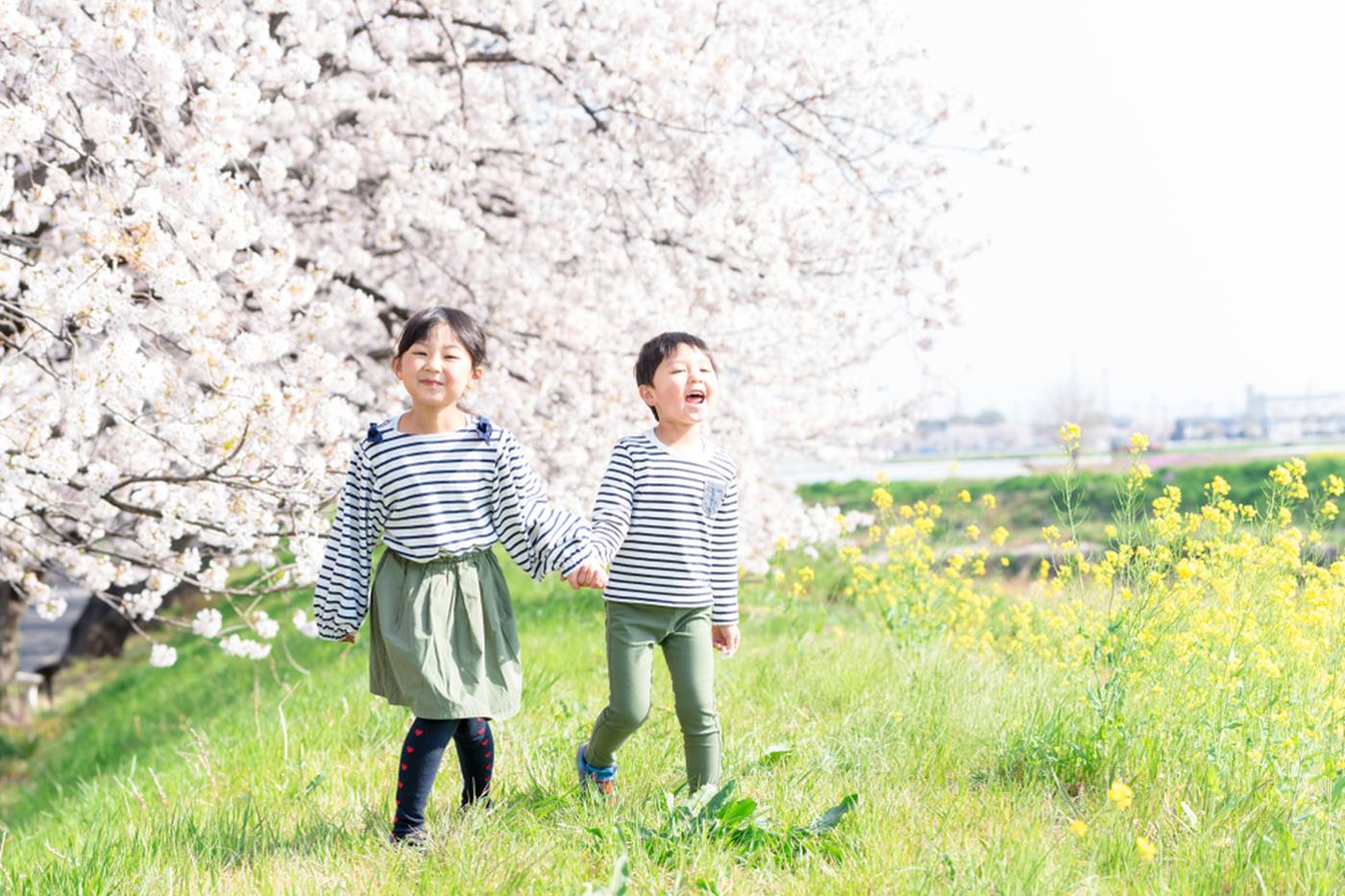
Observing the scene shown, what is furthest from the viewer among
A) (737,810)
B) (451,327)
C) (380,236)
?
(380,236)

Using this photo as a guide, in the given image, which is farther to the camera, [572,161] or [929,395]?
[929,395]

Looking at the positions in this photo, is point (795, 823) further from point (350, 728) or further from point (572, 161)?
point (572, 161)

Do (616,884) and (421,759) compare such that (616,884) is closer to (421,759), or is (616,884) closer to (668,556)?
(421,759)

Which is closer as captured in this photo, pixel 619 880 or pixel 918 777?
pixel 619 880

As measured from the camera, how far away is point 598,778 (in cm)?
326

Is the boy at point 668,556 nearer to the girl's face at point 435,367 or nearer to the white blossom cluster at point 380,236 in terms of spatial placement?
the girl's face at point 435,367

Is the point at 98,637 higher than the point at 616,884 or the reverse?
the reverse

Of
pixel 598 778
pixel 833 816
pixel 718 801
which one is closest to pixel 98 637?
pixel 598 778

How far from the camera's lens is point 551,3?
589cm

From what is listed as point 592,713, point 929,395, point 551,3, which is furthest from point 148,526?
point 929,395

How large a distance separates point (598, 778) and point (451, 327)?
1334mm

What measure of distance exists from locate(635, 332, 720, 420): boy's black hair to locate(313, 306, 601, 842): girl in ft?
1.45

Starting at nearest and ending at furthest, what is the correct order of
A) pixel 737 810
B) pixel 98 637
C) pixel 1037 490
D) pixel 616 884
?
1. pixel 616 884
2. pixel 737 810
3. pixel 98 637
4. pixel 1037 490

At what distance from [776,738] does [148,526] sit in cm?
288
